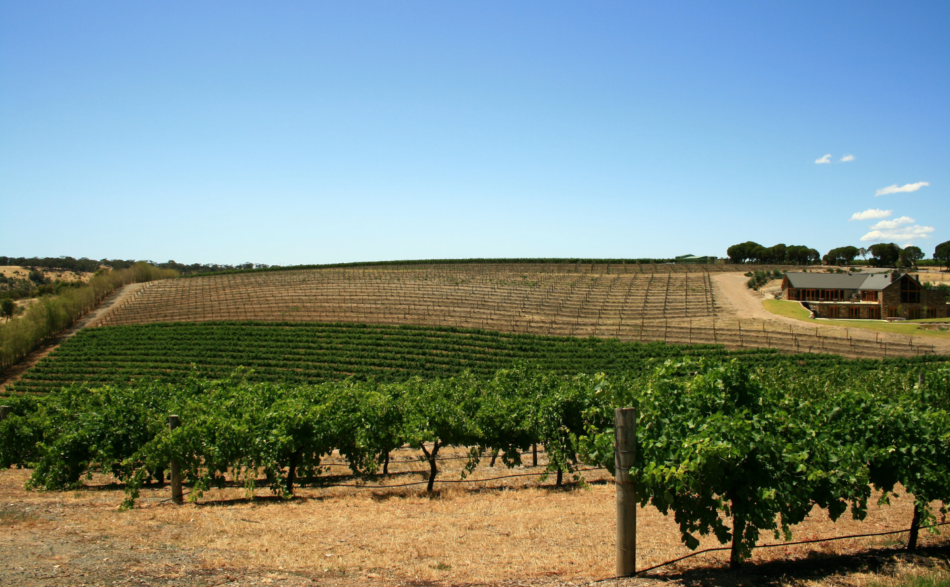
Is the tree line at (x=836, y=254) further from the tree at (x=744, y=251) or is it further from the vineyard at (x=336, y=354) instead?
the vineyard at (x=336, y=354)

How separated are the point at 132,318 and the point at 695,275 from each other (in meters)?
74.1

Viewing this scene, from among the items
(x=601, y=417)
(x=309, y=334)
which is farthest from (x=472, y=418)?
(x=309, y=334)

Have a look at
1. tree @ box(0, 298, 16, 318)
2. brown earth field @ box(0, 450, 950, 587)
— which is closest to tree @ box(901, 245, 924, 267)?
brown earth field @ box(0, 450, 950, 587)

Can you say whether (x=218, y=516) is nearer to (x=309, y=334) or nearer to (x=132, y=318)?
Answer: (x=309, y=334)

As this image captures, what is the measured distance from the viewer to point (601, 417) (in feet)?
40.1

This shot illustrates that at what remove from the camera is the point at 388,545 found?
7.67 m

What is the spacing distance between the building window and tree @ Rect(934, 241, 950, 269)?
254 ft

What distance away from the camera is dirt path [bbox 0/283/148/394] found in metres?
44.2

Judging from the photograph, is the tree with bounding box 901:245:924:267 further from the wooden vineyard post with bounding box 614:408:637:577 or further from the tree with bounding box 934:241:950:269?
the wooden vineyard post with bounding box 614:408:637:577

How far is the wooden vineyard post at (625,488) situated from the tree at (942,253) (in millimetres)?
143356

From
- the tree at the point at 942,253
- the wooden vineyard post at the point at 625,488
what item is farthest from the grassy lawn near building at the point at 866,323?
the tree at the point at 942,253

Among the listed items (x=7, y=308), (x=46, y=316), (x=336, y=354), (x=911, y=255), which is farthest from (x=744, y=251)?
(x=7, y=308)

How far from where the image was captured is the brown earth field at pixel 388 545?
19.7 feet

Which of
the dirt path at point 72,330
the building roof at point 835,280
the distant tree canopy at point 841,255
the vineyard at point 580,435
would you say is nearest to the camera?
the vineyard at point 580,435
